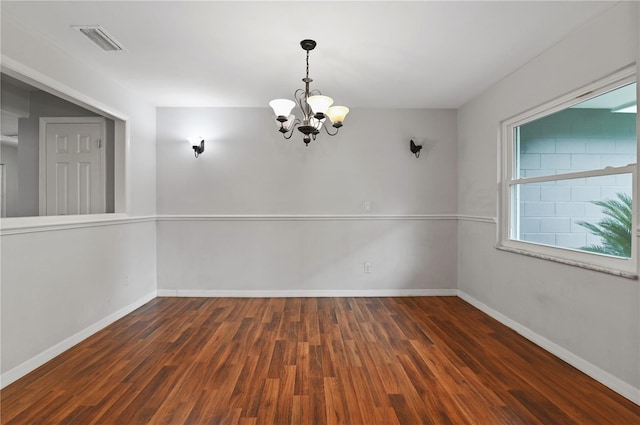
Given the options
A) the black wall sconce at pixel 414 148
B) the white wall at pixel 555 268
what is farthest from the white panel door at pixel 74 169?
the white wall at pixel 555 268

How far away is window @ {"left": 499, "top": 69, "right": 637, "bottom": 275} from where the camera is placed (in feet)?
7.16

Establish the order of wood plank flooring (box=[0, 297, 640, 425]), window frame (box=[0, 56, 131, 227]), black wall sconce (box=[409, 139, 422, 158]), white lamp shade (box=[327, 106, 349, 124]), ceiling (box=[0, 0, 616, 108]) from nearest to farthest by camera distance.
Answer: wood plank flooring (box=[0, 297, 640, 425])
ceiling (box=[0, 0, 616, 108])
window frame (box=[0, 56, 131, 227])
white lamp shade (box=[327, 106, 349, 124])
black wall sconce (box=[409, 139, 422, 158])

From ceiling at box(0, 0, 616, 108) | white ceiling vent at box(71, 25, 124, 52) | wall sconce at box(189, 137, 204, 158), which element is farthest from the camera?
wall sconce at box(189, 137, 204, 158)

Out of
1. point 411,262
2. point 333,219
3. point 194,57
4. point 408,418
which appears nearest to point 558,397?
point 408,418

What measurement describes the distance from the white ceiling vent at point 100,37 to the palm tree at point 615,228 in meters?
Result: 3.82

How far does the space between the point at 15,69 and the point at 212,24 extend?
1.34 meters

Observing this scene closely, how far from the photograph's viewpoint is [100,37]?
2.52 meters

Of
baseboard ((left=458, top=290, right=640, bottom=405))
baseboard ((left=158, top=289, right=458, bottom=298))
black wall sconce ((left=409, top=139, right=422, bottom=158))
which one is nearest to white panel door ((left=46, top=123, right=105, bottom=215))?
baseboard ((left=158, top=289, right=458, bottom=298))

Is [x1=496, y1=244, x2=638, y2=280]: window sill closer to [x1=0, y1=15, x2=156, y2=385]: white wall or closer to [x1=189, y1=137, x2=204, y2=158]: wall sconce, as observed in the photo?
[x1=189, y1=137, x2=204, y2=158]: wall sconce

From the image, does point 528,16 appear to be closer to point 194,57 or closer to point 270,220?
point 194,57

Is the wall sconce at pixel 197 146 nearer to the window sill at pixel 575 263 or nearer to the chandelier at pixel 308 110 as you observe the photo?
the chandelier at pixel 308 110

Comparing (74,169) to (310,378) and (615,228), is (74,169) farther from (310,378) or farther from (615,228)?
(615,228)

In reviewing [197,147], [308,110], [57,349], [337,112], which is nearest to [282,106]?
[308,110]

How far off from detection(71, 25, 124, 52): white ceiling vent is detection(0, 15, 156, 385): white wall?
352 millimetres
